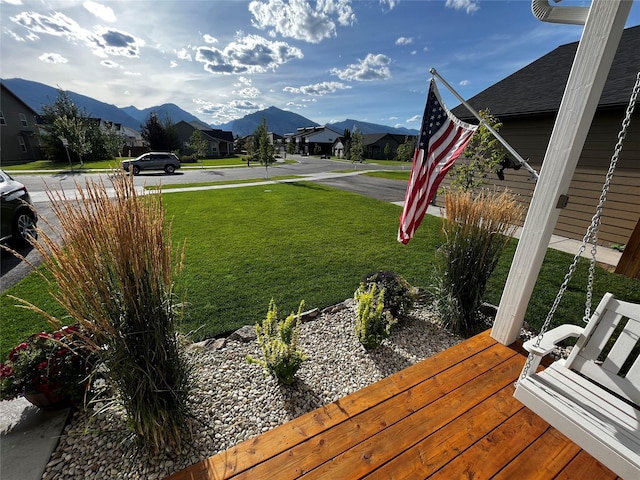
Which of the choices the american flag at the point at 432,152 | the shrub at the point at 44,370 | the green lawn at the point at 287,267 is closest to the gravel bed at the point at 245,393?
the shrub at the point at 44,370

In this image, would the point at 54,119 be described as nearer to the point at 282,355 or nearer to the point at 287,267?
the point at 287,267

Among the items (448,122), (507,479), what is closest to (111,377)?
(507,479)

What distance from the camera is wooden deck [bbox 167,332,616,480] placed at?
1.56 metres

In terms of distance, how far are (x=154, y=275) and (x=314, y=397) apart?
5.50 ft

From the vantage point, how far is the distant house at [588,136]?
609 centimetres

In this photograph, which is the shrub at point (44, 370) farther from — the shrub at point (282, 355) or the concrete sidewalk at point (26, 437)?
the shrub at point (282, 355)

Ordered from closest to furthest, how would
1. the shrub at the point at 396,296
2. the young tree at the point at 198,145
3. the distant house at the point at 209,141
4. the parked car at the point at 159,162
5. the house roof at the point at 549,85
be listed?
1. the shrub at the point at 396,296
2. the house roof at the point at 549,85
3. the parked car at the point at 159,162
4. the young tree at the point at 198,145
5. the distant house at the point at 209,141

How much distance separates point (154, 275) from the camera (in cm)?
165

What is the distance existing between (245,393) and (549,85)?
438 inches

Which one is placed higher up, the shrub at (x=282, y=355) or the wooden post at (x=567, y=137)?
the wooden post at (x=567, y=137)

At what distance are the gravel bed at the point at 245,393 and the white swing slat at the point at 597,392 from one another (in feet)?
3.62

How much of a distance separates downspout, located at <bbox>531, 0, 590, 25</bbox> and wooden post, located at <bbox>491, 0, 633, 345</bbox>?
282 mm

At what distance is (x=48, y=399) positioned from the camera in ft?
6.71

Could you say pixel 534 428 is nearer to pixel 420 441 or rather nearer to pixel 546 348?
pixel 546 348
